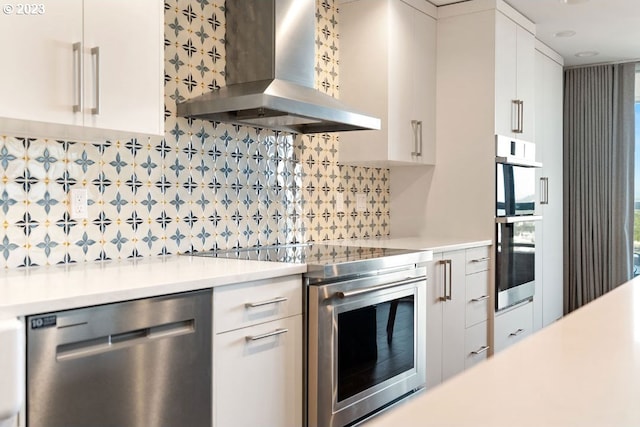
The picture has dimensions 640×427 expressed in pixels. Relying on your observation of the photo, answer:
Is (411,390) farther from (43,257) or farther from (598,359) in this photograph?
→ (598,359)

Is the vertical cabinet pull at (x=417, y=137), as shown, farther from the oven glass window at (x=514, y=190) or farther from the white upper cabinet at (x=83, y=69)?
the white upper cabinet at (x=83, y=69)

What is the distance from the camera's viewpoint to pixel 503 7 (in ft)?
12.3

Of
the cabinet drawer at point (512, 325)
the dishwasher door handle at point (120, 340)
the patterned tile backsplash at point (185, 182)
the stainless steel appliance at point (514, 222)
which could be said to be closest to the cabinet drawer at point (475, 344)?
the cabinet drawer at point (512, 325)

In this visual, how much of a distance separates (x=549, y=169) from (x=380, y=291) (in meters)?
3.08

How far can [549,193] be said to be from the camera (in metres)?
5.00

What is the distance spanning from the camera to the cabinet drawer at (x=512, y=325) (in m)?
3.75

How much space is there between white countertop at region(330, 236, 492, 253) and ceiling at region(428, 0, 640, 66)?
1547 millimetres

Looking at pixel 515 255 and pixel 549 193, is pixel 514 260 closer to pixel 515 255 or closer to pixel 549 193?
pixel 515 255

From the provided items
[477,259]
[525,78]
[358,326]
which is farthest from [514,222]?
[358,326]

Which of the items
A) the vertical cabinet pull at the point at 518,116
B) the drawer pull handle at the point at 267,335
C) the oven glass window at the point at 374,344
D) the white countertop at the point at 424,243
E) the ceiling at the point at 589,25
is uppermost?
the ceiling at the point at 589,25

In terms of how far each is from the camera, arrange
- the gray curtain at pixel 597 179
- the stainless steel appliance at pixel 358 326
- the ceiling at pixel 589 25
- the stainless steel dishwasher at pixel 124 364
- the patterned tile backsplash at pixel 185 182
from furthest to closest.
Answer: the gray curtain at pixel 597 179 < the ceiling at pixel 589 25 < the stainless steel appliance at pixel 358 326 < the patterned tile backsplash at pixel 185 182 < the stainless steel dishwasher at pixel 124 364

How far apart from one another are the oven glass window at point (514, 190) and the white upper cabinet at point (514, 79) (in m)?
0.25

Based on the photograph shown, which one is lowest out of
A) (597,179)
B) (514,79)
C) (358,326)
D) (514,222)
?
(358,326)

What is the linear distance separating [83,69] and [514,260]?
3.01m
